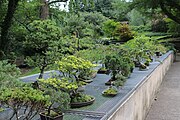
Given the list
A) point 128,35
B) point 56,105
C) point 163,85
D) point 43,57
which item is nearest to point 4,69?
point 56,105

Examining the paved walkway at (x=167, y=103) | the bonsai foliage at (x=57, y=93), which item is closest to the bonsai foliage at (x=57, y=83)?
the bonsai foliage at (x=57, y=93)

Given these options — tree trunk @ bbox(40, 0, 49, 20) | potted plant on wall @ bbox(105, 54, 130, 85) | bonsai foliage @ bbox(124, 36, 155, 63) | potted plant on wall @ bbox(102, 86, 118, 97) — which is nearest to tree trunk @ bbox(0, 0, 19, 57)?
tree trunk @ bbox(40, 0, 49, 20)

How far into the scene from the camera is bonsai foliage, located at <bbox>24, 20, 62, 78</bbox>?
13.0ft

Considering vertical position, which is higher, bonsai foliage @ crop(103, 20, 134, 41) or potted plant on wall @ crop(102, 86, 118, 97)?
bonsai foliage @ crop(103, 20, 134, 41)

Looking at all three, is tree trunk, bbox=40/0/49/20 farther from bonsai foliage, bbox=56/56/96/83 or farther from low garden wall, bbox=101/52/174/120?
bonsai foliage, bbox=56/56/96/83

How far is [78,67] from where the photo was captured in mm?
3434

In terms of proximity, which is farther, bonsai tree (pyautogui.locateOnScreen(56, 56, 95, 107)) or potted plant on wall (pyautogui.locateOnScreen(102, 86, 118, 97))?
potted plant on wall (pyautogui.locateOnScreen(102, 86, 118, 97))

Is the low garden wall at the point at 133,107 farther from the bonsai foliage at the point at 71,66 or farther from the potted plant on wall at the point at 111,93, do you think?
the bonsai foliage at the point at 71,66

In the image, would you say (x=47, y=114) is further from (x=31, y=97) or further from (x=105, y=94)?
(x=105, y=94)

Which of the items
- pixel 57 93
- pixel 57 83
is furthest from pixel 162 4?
pixel 57 93

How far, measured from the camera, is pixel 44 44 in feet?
13.7

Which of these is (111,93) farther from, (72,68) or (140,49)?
(140,49)

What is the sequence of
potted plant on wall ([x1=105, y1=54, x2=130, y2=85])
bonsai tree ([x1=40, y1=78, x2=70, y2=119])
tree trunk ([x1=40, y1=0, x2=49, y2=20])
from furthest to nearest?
tree trunk ([x1=40, y1=0, x2=49, y2=20]) < potted plant on wall ([x1=105, y1=54, x2=130, y2=85]) < bonsai tree ([x1=40, y1=78, x2=70, y2=119])

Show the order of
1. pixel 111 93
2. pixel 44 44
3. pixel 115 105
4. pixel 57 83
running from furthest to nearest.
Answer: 1. pixel 44 44
2. pixel 111 93
3. pixel 115 105
4. pixel 57 83
